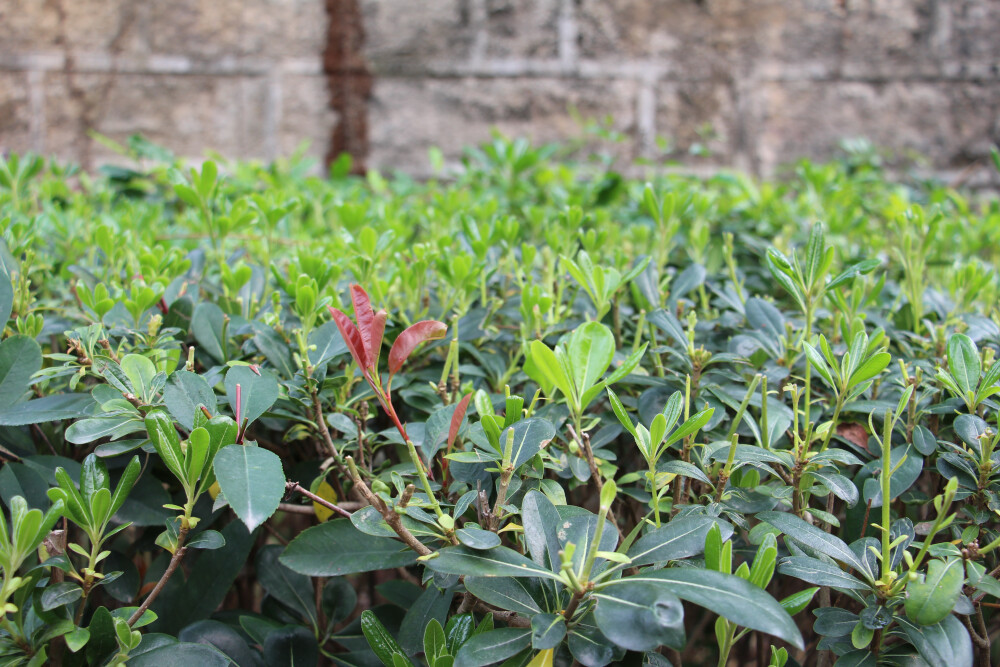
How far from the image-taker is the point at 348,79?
11.9 ft

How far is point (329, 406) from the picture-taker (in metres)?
0.93

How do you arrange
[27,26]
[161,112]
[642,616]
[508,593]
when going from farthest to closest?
[161,112], [27,26], [508,593], [642,616]

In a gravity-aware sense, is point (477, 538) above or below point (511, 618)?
above

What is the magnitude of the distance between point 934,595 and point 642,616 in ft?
0.95

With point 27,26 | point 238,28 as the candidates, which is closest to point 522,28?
point 238,28

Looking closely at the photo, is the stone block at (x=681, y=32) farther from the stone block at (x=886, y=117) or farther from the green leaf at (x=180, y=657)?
the green leaf at (x=180, y=657)

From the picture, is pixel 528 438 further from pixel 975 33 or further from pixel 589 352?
pixel 975 33

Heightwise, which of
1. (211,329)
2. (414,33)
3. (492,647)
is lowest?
(492,647)

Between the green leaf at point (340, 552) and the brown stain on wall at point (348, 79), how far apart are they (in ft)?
10.6

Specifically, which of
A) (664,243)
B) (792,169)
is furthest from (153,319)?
(792,169)

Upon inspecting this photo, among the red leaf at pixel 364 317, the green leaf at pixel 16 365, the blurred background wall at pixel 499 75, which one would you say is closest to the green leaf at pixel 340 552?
the red leaf at pixel 364 317

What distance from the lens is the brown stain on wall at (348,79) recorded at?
3.53 metres

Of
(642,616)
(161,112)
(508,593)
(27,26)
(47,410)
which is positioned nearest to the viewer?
(642,616)

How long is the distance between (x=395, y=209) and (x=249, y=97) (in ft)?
7.05
